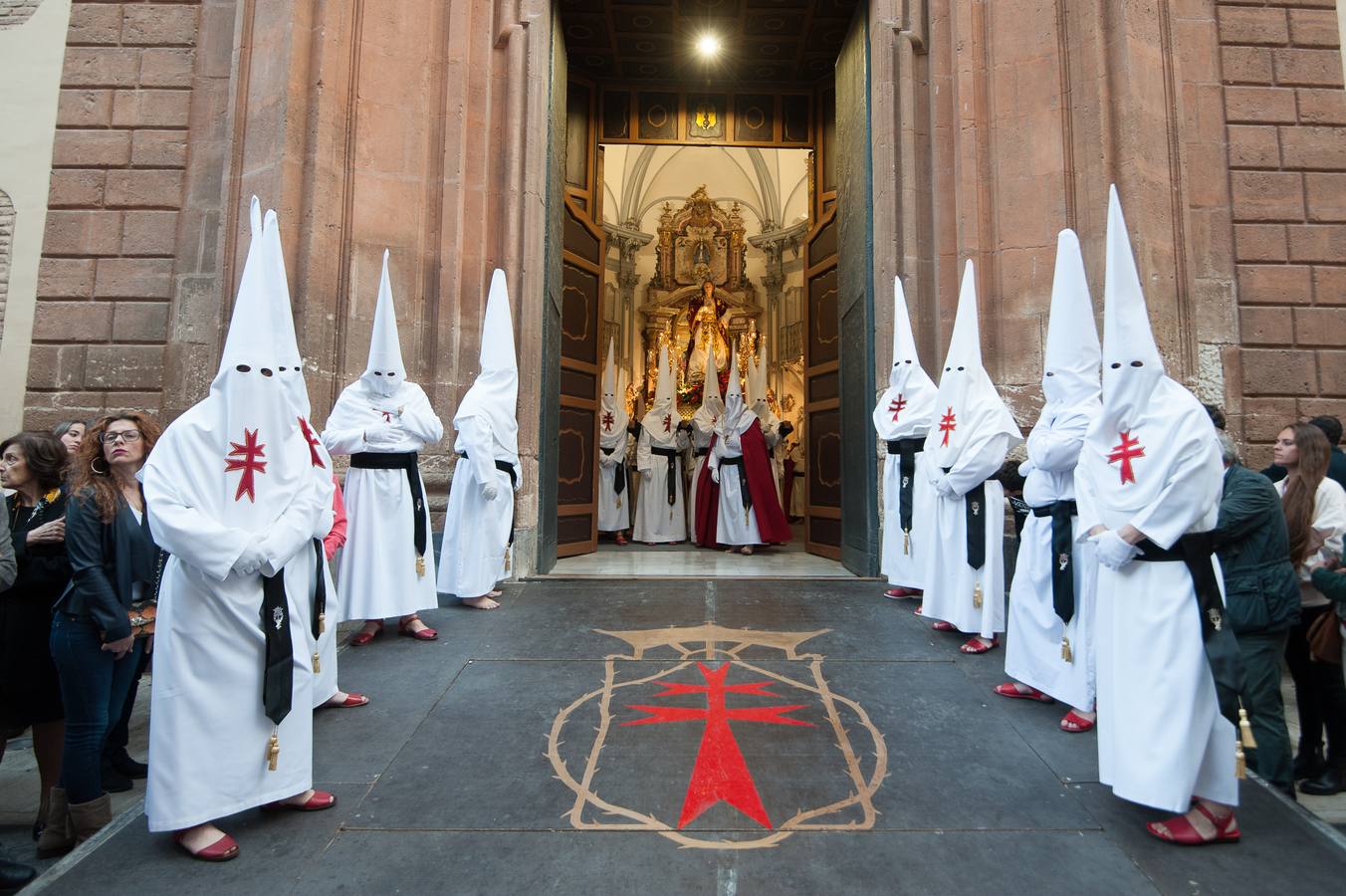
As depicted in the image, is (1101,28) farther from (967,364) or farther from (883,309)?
(967,364)

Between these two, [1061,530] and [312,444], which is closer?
[312,444]

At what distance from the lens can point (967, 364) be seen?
477cm

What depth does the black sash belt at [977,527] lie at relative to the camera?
14.8ft

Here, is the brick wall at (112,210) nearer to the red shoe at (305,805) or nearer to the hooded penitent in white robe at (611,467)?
the red shoe at (305,805)

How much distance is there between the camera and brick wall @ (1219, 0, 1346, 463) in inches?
242

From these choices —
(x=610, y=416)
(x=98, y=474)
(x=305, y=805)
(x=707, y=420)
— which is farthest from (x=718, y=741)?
(x=610, y=416)

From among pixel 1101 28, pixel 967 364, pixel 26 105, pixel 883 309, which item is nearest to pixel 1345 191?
pixel 1101 28

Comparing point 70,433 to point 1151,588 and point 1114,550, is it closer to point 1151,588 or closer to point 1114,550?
point 1114,550

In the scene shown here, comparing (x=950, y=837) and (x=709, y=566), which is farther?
(x=709, y=566)

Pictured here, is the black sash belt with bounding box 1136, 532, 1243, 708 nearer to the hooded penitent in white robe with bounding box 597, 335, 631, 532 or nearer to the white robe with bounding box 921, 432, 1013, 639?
the white robe with bounding box 921, 432, 1013, 639

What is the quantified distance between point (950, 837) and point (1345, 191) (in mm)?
Result: 7204

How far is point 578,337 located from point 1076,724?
654cm

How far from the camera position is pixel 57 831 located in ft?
9.14

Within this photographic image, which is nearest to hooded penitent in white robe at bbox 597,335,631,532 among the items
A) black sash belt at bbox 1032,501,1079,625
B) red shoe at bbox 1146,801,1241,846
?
black sash belt at bbox 1032,501,1079,625
